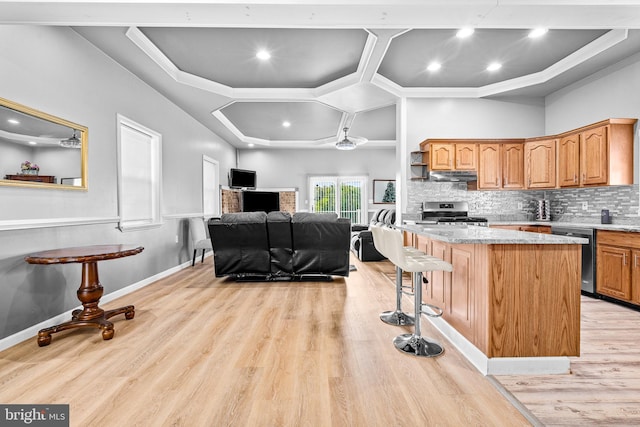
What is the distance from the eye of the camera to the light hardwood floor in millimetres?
1587

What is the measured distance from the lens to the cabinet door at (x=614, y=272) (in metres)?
3.19

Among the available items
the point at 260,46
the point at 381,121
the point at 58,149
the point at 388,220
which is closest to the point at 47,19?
the point at 58,149

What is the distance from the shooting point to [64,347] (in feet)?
7.73

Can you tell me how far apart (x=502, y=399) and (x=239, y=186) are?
7.27m

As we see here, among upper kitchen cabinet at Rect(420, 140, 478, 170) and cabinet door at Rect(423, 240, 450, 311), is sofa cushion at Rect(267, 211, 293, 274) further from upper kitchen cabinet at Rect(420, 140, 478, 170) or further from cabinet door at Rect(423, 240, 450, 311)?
upper kitchen cabinet at Rect(420, 140, 478, 170)

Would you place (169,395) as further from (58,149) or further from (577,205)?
(577,205)

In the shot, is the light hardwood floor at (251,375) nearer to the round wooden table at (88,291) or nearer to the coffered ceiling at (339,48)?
the round wooden table at (88,291)

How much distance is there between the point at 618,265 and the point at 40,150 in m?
5.76

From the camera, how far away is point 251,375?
1952 millimetres

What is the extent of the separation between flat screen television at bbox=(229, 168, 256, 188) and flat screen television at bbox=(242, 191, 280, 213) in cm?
31

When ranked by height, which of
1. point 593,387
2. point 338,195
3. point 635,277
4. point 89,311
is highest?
point 338,195

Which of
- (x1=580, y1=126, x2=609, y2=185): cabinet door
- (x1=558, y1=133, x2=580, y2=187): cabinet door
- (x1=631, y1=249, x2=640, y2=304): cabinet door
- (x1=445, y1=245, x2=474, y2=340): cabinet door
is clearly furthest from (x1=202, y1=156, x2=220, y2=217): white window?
(x1=631, y1=249, x2=640, y2=304): cabinet door

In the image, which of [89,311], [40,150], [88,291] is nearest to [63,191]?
[40,150]

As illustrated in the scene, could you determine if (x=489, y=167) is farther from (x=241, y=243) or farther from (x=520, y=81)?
(x=241, y=243)
